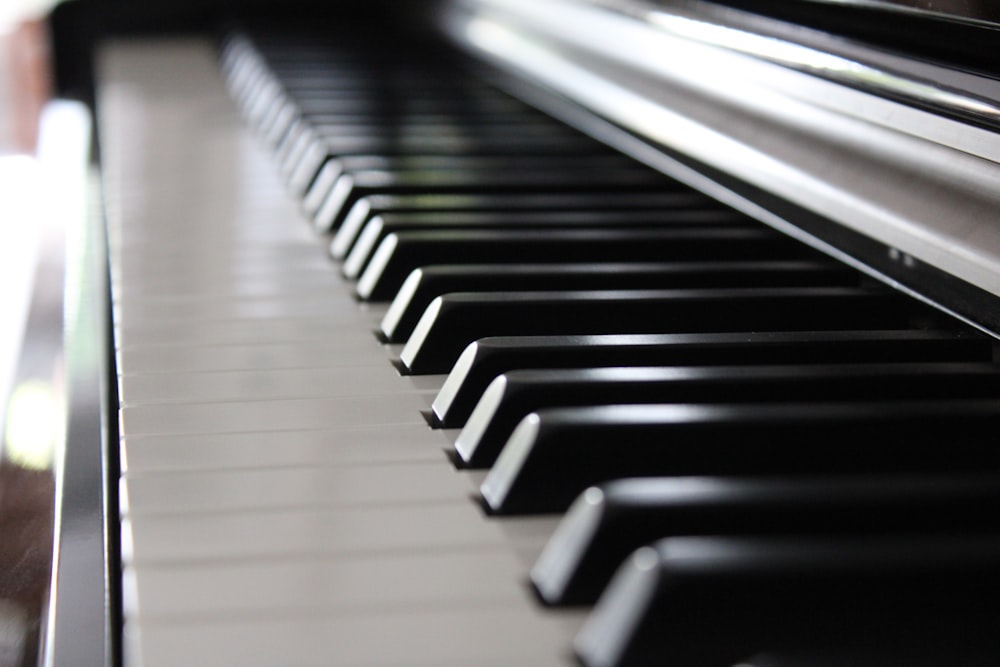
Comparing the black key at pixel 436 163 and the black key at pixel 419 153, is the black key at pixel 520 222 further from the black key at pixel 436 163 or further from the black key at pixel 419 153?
the black key at pixel 436 163

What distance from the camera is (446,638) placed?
60cm

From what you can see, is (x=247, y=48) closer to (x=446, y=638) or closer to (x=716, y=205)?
(x=716, y=205)

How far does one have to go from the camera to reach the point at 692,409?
77 cm

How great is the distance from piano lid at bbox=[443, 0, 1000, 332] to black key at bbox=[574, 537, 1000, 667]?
0.37m

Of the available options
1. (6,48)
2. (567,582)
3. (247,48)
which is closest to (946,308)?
(567,582)

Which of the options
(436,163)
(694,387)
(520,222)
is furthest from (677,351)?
(436,163)

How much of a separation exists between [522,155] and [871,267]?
674 millimetres

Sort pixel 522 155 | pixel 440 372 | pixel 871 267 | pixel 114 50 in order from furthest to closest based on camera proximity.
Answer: pixel 114 50 < pixel 522 155 < pixel 871 267 < pixel 440 372

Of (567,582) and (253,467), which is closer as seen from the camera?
(567,582)

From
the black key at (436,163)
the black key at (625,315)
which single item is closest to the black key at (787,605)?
the black key at (625,315)

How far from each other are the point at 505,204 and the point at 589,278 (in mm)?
320

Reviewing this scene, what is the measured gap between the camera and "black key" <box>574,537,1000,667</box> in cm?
56

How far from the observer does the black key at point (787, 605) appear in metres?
0.56

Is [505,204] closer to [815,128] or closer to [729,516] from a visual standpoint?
[815,128]
